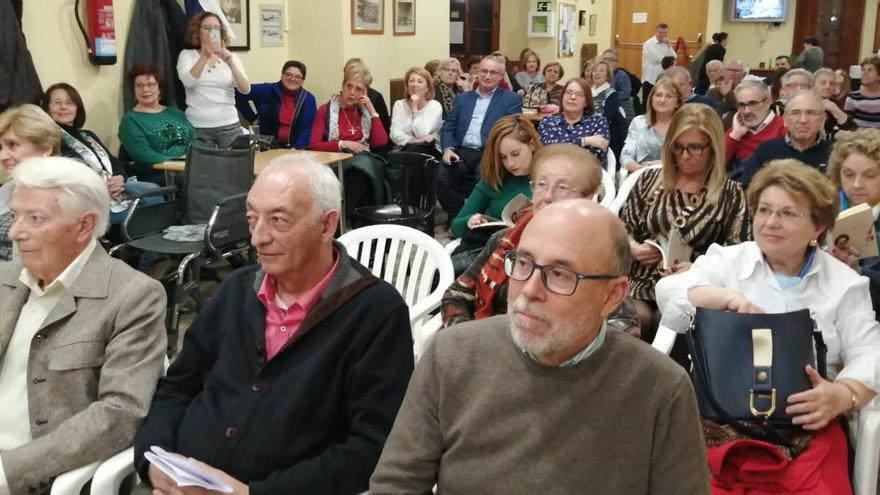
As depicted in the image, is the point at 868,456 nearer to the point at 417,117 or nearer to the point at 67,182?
the point at 67,182

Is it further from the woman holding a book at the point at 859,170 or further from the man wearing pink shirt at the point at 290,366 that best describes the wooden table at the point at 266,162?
the man wearing pink shirt at the point at 290,366

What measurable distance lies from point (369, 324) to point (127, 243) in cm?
269

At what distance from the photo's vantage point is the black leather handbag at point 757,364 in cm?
196

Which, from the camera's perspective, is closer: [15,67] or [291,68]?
[15,67]

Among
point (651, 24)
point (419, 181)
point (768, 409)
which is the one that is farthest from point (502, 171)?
point (651, 24)

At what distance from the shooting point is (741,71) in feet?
25.6

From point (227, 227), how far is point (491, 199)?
1377 millimetres

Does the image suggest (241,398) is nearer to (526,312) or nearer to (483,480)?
(483,480)

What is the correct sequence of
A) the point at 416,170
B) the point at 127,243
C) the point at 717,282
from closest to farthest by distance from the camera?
the point at 717,282 < the point at 127,243 < the point at 416,170

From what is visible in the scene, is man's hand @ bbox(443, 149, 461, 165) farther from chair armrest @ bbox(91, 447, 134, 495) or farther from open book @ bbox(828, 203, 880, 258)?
chair armrest @ bbox(91, 447, 134, 495)

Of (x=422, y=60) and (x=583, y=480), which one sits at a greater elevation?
(x=422, y=60)

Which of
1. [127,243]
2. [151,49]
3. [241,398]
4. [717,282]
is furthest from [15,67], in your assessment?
[717,282]

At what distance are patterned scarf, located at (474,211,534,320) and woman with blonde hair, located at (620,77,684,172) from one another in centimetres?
266

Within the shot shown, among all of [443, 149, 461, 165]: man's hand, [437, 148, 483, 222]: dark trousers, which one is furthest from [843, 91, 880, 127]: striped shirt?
[443, 149, 461, 165]: man's hand
